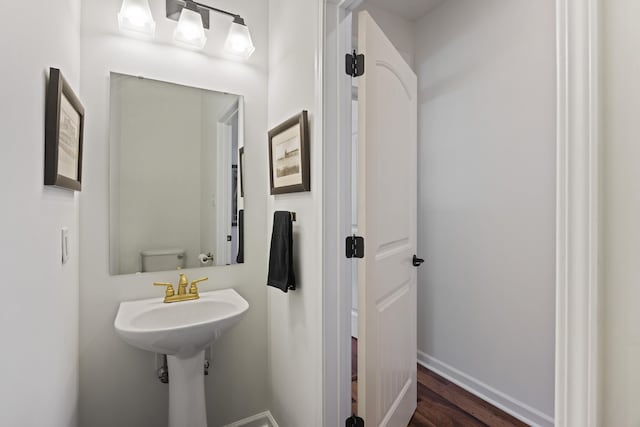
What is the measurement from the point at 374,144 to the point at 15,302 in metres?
1.22

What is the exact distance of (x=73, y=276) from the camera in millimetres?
1286

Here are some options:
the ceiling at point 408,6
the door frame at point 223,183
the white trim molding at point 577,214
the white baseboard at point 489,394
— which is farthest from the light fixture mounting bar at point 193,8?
the white baseboard at point 489,394

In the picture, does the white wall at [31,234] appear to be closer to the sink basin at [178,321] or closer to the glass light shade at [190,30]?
the sink basin at [178,321]

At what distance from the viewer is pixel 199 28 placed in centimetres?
158

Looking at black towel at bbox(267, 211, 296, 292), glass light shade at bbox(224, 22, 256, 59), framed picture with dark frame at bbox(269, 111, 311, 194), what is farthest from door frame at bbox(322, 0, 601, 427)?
glass light shade at bbox(224, 22, 256, 59)

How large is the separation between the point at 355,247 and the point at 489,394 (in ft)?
4.99

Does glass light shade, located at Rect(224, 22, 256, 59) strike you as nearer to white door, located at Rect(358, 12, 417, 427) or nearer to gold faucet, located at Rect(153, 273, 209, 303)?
white door, located at Rect(358, 12, 417, 427)

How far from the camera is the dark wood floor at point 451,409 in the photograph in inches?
72.2

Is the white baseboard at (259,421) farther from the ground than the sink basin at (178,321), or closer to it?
closer to it

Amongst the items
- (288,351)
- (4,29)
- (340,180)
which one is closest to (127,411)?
(288,351)

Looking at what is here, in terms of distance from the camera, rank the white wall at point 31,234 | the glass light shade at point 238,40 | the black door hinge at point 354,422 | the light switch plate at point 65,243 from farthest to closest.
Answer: the glass light shade at point 238,40 → the black door hinge at point 354,422 → the light switch plate at point 65,243 → the white wall at point 31,234

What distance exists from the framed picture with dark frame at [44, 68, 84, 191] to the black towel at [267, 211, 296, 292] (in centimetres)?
83

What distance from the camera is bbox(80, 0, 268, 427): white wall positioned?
4.73ft

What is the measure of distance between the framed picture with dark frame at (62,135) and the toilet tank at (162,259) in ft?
1.62
